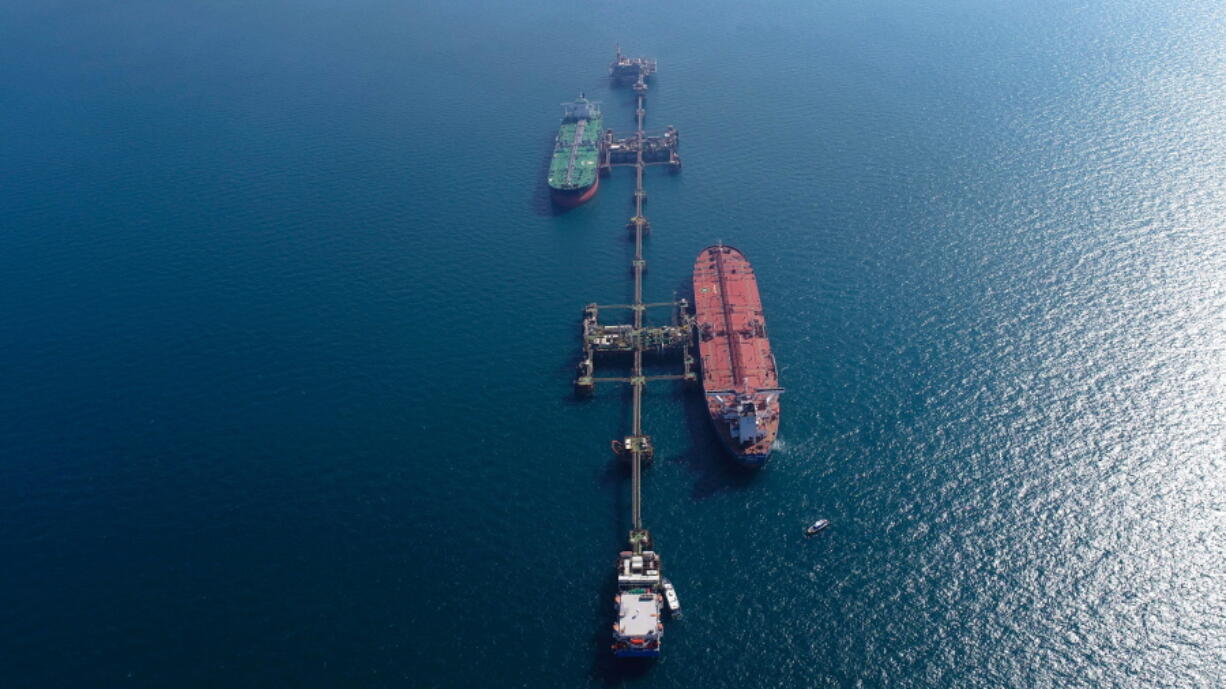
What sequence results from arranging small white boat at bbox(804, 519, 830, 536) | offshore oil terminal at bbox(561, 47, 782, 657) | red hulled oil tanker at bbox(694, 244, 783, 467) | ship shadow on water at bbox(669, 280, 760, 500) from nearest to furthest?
offshore oil terminal at bbox(561, 47, 782, 657) → small white boat at bbox(804, 519, 830, 536) → ship shadow on water at bbox(669, 280, 760, 500) → red hulled oil tanker at bbox(694, 244, 783, 467)

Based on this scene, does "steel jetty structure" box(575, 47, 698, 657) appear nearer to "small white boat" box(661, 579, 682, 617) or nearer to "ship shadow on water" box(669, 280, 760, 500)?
"small white boat" box(661, 579, 682, 617)

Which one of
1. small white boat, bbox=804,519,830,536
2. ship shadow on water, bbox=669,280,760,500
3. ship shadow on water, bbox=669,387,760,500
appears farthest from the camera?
ship shadow on water, bbox=669,280,760,500

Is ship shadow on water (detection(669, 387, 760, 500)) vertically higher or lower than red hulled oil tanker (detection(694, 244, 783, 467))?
lower

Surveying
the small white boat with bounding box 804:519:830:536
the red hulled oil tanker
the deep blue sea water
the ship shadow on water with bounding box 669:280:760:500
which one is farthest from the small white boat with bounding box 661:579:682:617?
the red hulled oil tanker

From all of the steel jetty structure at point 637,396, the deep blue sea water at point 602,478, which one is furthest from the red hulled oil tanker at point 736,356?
the deep blue sea water at point 602,478

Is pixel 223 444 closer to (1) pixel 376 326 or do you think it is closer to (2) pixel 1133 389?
(1) pixel 376 326

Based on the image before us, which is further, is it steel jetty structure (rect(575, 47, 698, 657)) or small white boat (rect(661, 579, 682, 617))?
small white boat (rect(661, 579, 682, 617))

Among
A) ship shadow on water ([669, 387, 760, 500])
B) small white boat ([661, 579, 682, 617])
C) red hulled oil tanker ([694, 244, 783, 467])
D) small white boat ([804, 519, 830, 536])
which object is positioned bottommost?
small white boat ([661, 579, 682, 617])
